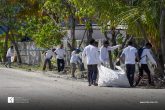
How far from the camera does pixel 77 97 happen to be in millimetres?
15273

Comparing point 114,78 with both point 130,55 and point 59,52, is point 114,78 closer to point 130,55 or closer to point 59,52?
point 130,55

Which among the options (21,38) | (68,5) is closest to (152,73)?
(68,5)

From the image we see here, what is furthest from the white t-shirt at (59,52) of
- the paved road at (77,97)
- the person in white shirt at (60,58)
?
the paved road at (77,97)

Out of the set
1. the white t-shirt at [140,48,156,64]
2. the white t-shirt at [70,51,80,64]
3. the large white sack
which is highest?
the white t-shirt at [140,48,156,64]

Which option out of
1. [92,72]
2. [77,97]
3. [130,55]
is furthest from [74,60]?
[77,97]

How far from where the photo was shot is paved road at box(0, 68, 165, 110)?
13.1 meters

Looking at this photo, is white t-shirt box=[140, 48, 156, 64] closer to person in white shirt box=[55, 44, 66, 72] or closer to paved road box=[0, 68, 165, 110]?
paved road box=[0, 68, 165, 110]

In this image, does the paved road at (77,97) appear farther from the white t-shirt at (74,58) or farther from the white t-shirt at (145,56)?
the white t-shirt at (74,58)

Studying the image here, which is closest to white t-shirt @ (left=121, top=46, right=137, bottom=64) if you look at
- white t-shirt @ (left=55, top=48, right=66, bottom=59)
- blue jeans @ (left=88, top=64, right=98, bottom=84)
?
blue jeans @ (left=88, top=64, right=98, bottom=84)

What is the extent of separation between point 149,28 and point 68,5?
283 inches

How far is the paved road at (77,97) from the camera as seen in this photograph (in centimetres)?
1308

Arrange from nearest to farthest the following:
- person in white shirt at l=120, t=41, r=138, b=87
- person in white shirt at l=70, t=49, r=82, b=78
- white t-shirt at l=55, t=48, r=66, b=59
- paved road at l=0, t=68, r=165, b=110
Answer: paved road at l=0, t=68, r=165, b=110 → person in white shirt at l=120, t=41, r=138, b=87 → person in white shirt at l=70, t=49, r=82, b=78 → white t-shirt at l=55, t=48, r=66, b=59

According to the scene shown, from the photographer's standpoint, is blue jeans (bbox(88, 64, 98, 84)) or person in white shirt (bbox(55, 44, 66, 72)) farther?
person in white shirt (bbox(55, 44, 66, 72))

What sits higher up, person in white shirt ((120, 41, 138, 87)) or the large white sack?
person in white shirt ((120, 41, 138, 87))
